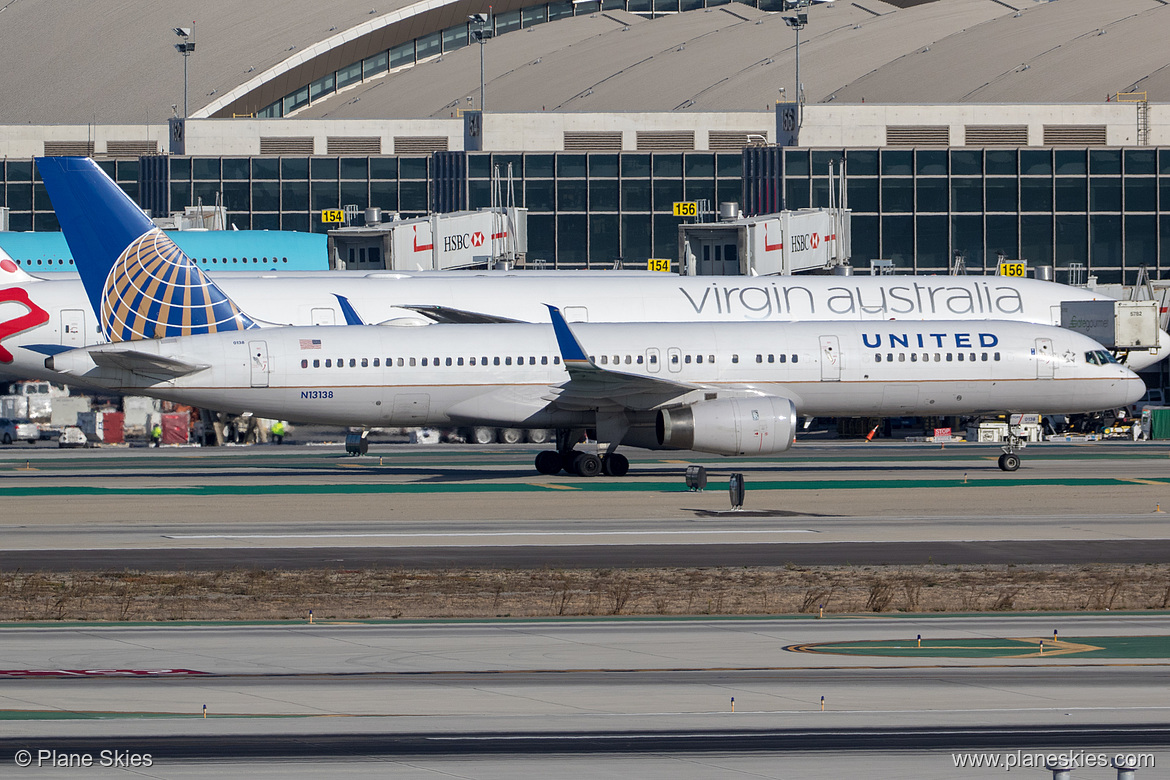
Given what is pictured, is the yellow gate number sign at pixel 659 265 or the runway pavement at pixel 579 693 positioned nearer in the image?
the runway pavement at pixel 579 693

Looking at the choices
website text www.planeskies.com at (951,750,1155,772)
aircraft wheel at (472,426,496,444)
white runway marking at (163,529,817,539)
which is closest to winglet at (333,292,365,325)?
aircraft wheel at (472,426,496,444)

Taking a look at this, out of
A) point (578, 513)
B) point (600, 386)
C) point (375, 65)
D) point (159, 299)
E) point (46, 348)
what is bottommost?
point (578, 513)

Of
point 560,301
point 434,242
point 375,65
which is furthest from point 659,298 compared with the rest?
point 375,65

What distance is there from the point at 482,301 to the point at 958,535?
1203 inches

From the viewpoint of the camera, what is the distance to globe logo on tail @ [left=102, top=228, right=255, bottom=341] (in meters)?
49.2

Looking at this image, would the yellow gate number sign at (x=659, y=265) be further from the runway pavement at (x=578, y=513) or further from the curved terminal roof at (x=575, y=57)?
the runway pavement at (x=578, y=513)

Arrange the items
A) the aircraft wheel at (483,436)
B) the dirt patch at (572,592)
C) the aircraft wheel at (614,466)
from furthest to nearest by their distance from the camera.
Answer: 1. the aircraft wheel at (483,436)
2. the aircraft wheel at (614,466)
3. the dirt patch at (572,592)

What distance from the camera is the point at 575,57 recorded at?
445 feet

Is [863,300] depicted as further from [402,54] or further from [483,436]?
[402,54]

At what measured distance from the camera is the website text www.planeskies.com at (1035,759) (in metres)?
13.8

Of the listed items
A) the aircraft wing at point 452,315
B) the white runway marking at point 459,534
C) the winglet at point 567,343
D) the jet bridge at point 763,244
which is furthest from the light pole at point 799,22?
the white runway marking at point 459,534

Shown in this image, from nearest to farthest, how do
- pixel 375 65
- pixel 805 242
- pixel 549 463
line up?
1. pixel 549 463
2. pixel 805 242
3. pixel 375 65

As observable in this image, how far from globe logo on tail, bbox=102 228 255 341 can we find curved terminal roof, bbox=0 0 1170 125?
7011cm

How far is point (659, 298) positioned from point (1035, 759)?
47.1 m
